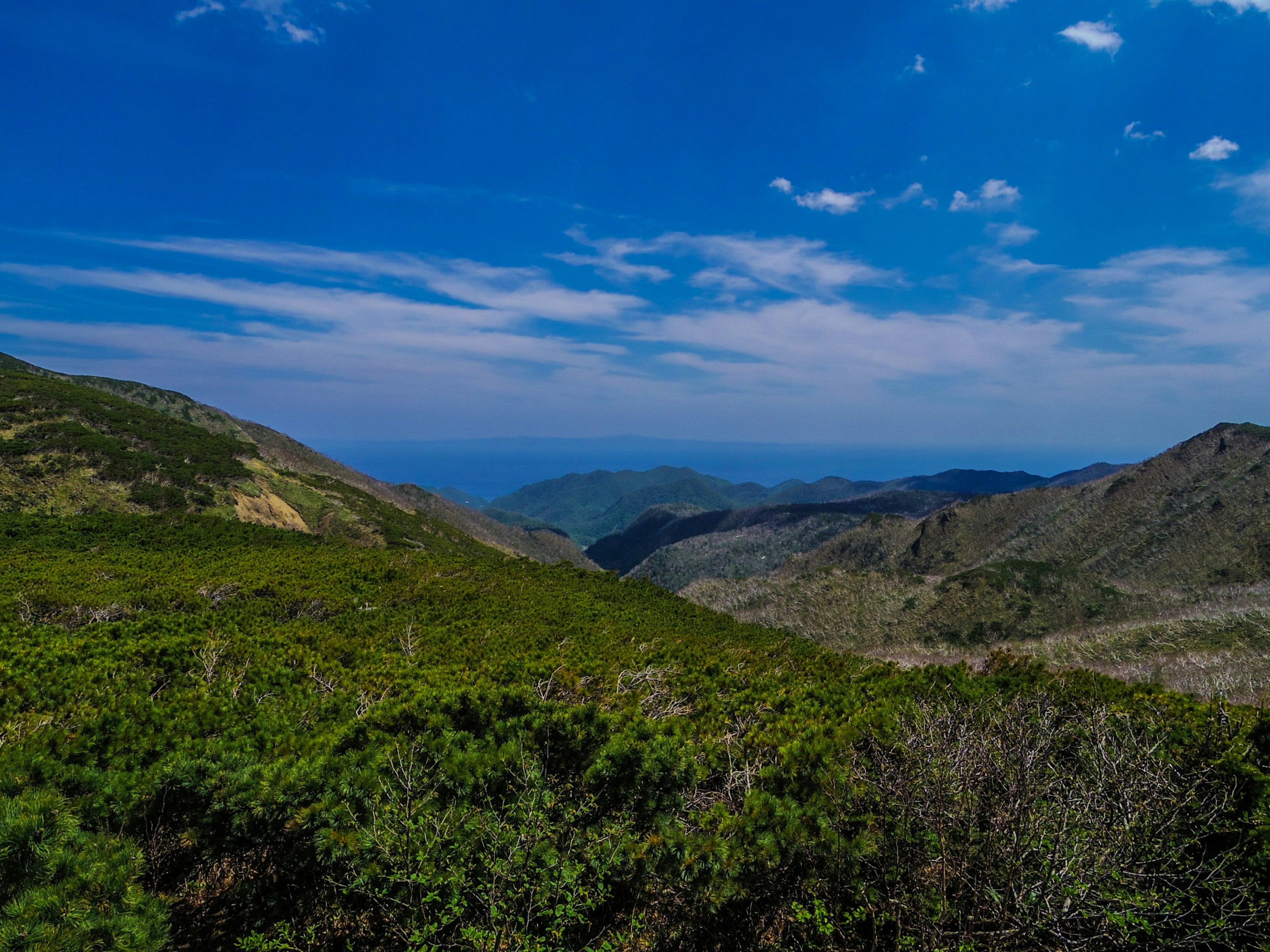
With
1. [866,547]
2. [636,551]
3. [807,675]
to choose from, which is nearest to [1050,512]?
[866,547]

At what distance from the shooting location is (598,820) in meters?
5.29

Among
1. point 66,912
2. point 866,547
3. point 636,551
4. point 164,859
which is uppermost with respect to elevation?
point 66,912

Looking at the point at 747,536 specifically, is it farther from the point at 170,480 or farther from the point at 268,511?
the point at 170,480

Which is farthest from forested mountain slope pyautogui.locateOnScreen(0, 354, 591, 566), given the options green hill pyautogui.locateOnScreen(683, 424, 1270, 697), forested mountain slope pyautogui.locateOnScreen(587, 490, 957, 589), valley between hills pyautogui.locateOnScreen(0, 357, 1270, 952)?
forested mountain slope pyautogui.locateOnScreen(587, 490, 957, 589)

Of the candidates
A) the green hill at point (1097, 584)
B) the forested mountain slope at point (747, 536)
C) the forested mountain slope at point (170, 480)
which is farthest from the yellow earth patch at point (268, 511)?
the forested mountain slope at point (747, 536)

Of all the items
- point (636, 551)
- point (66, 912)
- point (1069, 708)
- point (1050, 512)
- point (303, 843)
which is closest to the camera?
point (66, 912)

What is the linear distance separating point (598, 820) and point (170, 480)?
123 ft

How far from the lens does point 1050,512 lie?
7362cm

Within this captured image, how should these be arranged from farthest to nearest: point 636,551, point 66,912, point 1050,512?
point 636,551
point 1050,512
point 66,912

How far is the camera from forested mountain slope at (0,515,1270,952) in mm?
4125

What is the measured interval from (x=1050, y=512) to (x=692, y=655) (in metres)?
81.3

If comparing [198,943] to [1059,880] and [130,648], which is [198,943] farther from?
[1059,880]

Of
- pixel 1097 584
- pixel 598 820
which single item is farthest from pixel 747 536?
pixel 598 820

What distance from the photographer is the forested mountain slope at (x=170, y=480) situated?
27969 mm
